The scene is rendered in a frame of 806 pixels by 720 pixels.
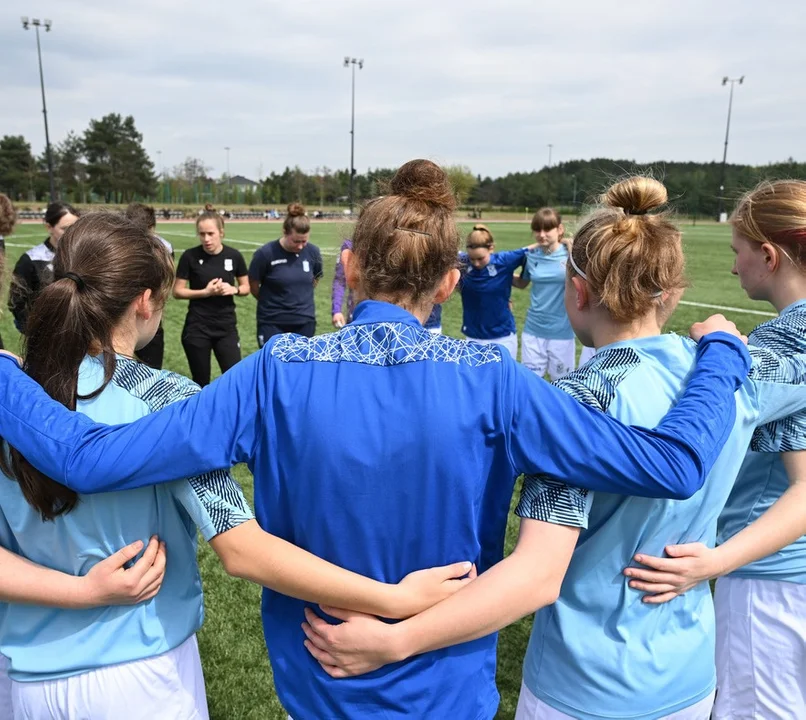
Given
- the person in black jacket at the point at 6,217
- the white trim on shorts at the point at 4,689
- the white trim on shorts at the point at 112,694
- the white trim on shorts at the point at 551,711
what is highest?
the person in black jacket at the point at 6,217

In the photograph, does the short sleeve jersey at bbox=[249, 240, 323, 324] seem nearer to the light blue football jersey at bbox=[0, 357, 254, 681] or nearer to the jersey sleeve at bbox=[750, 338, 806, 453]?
the light blue football jersey at bbox=[0, 357, 254, 681]

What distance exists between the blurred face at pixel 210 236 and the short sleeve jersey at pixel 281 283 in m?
0.42

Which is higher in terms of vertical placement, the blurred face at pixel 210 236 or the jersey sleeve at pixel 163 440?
the blurred face at pixel 210 236

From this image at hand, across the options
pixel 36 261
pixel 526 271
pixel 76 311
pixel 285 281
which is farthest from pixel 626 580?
pixel 285 281

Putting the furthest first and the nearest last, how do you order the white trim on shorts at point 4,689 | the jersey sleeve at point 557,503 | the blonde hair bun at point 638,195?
the white trim on shorts at point 4,689, the blonde hair bun at point 638,195, the jersey sleeve at point 557,503

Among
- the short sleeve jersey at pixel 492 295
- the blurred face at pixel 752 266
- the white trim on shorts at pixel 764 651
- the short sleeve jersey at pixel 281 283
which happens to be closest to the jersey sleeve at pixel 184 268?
the short sleeve jersey at pixel 281 283

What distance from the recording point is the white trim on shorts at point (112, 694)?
151 cm

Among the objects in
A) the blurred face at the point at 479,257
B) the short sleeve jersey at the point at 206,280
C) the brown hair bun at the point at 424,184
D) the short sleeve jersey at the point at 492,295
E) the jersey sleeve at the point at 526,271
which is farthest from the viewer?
the jersey sleeve at the point at 526,271

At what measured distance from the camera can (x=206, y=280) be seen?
22.4ft

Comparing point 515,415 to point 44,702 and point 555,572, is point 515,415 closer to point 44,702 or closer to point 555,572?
point 555,572

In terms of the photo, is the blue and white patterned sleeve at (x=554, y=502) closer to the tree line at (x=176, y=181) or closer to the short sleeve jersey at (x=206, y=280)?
the short sleeve jersey at (x=206, y=280)

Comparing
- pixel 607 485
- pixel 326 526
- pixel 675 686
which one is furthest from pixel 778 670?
pixel 326 526

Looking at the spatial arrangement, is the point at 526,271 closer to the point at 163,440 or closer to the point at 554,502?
the point at 554,502

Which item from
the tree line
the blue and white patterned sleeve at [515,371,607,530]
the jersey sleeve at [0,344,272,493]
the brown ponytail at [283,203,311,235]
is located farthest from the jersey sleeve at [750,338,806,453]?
the tree line
